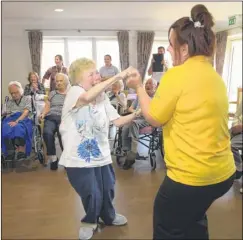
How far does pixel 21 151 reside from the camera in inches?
50.3

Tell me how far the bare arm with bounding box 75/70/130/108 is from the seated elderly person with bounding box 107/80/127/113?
3 centimetres

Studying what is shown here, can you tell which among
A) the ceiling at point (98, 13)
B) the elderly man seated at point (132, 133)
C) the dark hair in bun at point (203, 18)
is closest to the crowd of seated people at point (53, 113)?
the elderly man seated at point (132, 133)

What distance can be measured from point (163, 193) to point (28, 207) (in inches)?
24.5

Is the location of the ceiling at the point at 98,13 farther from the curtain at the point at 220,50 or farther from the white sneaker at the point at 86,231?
the white sneaker at the point at 86,231

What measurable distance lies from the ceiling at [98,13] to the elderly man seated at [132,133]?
23 cm

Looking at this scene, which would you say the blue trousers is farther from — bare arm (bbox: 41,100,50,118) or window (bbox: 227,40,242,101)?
window (bbox: 227,40,242,101)

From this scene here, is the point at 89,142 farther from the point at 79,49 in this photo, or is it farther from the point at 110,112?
the point at 79,49

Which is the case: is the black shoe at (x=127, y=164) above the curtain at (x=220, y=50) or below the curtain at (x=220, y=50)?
below

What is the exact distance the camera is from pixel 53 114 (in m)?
1.10

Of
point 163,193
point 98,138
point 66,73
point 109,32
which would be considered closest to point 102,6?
point 109,32

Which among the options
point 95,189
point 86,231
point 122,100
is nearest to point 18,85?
point 122,100

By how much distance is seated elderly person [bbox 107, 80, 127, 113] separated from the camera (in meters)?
1.00

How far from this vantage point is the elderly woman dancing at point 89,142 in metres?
1.04

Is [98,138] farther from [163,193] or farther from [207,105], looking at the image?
[207,105]
